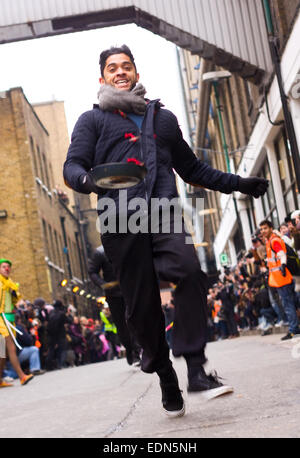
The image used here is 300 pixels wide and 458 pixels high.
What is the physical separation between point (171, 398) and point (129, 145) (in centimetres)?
133

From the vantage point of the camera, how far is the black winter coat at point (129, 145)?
4332 millimetres

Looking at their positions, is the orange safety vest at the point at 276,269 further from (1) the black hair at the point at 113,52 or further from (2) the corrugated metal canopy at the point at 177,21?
(1) the black hair at the point at 113,52

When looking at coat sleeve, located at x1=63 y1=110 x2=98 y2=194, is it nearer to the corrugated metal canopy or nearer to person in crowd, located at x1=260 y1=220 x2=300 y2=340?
person in crowd, located at x1=260 y1=220 x2=300 y2=340

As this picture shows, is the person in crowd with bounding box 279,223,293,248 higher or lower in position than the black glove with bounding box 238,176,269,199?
higher

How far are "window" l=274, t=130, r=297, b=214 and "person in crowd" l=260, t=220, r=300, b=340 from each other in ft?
21.9

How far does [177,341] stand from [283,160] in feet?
56.0

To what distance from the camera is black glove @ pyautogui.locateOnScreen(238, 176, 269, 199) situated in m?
4.66

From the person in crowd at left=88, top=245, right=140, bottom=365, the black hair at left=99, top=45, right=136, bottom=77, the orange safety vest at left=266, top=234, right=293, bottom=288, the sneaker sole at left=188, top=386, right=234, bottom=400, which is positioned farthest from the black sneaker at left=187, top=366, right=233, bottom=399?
the orange safety vest at left=266, top=234, right=293, bottom=288

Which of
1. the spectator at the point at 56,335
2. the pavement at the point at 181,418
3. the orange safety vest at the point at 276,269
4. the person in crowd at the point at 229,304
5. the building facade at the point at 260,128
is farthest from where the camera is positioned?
the person in crowd at the point at 229,304

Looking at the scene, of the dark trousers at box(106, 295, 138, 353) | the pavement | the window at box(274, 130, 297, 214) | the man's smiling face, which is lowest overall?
the pavement

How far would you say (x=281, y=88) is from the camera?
17.0m

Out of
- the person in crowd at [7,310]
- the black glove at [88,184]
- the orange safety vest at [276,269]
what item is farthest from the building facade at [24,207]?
the black glove at [88,184]

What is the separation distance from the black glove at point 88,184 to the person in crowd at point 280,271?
849cm
